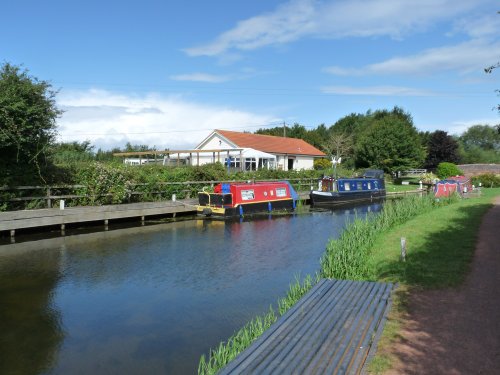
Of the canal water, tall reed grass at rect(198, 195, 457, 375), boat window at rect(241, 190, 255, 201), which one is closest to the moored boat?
boat window at rect(241, 190, 255, 201)

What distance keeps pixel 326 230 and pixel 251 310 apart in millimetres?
10556

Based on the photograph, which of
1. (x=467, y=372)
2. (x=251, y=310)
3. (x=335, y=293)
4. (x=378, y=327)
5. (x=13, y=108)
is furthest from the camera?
(x=13, y=108)

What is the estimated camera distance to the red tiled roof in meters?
41.9

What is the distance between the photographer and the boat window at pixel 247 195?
2303cm

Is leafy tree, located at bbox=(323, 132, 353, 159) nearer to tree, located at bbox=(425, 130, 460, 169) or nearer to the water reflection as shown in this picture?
tree, located at bbox=(425, 130, 460, 169)

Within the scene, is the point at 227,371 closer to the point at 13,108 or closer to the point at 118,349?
the point at 118,349

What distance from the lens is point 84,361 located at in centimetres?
648

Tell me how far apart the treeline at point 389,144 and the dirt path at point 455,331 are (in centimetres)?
2307

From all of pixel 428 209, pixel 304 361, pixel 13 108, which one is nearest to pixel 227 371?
pixel 304 361

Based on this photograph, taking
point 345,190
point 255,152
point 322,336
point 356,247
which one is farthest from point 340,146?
point 322,336

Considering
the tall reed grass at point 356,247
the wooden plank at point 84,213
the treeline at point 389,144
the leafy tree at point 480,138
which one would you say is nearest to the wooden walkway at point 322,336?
the tall reed grass at point 356,247

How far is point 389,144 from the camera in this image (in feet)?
147

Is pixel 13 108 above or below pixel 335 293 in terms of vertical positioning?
above

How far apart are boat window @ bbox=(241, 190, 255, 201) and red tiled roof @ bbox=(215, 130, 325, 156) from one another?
1784cm
